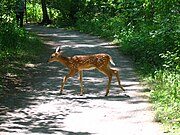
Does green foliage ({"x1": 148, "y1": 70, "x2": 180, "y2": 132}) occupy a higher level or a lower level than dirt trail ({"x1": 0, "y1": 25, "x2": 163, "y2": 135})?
higher

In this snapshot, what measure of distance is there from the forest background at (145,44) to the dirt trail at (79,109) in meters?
0.38

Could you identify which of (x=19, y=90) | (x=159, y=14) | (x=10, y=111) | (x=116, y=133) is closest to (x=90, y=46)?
(x=159, y=14)

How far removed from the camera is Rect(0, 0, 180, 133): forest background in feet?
26.5

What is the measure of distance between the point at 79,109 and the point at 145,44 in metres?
6.44

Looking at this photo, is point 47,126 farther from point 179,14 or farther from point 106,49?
point 106,49

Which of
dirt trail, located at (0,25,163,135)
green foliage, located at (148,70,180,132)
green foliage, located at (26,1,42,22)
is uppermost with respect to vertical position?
green foliage, located at (26,1,42,22)

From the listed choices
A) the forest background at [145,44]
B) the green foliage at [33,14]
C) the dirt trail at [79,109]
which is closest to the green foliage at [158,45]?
the forest background at [145,44]

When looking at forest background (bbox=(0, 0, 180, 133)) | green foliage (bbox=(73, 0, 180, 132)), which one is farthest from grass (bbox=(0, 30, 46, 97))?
green foliage (bbox=(73, 0, 180, 132))

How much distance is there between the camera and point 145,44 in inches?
552

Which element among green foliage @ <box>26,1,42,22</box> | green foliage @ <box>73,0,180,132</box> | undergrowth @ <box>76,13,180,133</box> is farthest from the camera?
green foliage @ <box>26,1,42,22</box>

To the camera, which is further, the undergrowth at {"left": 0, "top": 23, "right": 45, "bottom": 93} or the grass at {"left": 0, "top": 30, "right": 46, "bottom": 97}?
the undergrowth at {"left": 0, "top": 23, "right": 45, "bottom": 93}

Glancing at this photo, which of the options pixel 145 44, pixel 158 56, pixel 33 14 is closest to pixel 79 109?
pixel 158 56

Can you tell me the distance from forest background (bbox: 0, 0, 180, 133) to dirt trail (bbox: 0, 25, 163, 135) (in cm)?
38

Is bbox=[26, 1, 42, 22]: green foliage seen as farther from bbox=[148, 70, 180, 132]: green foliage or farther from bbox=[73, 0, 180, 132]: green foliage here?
bbox=[148, 70, 180, 132]: green foliage
